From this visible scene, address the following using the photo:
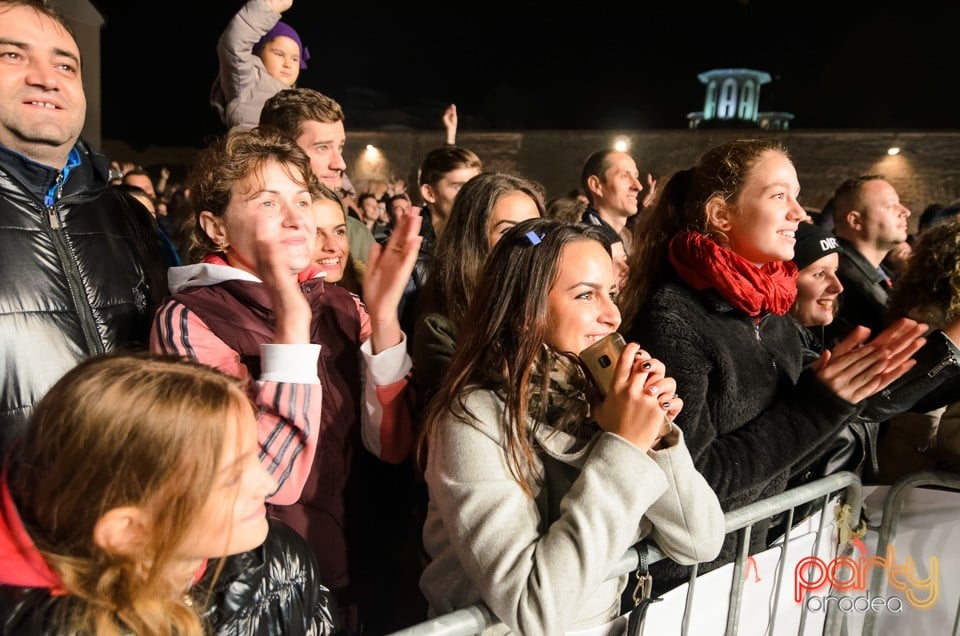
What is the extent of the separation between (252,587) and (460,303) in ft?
3.68

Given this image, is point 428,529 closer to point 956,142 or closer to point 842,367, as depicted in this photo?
point 842,367

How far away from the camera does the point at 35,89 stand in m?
1.62

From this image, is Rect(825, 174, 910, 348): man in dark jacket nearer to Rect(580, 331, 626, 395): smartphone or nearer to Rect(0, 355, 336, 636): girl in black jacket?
Rect(580, 331, 626, 395): smartphone

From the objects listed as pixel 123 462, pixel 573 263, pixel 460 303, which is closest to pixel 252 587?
pixel 123 462

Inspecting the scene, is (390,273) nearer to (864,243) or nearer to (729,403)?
(729,403)

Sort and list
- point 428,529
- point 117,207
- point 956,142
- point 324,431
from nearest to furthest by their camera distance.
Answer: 1. point 428,529
2. point 324,431
3. point 117,207
4. point 956,142

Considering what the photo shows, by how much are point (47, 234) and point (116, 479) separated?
95 centimetres

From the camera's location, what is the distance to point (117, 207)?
73.4 inches

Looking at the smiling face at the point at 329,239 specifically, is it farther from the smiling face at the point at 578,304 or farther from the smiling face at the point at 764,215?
the smiling face at the point at 764,215

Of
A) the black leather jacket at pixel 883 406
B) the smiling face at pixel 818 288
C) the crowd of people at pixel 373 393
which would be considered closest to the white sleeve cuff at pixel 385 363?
the crowd of people at pixel 373 393

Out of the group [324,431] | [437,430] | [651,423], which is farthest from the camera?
[324,431]

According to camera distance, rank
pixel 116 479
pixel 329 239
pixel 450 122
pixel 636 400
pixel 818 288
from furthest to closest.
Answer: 1. pixel 450 122
2. pixel 818 288
3. pixel 329 239
4. pixel 636 400
5. pixel 116 479

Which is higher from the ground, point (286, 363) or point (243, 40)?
point (243, 40)

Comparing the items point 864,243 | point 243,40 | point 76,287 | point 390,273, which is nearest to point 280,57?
point 243,40
